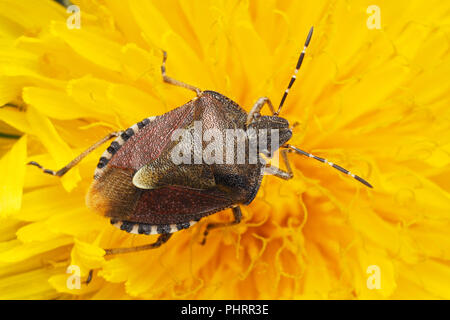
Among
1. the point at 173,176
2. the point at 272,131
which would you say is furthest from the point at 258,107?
the point at 173,176

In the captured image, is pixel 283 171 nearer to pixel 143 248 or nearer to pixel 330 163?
pixel 330 163

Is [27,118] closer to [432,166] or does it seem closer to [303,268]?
[303,268]

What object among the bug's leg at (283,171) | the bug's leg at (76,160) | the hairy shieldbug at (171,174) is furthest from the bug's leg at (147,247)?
the bug's leg at (283,171)

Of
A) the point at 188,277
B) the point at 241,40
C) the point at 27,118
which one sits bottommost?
the point at 188,277

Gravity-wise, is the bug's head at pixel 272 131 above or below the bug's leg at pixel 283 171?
above

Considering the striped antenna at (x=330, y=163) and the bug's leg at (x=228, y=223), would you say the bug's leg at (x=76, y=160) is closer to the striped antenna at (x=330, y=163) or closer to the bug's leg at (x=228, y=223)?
the bug's leg at (x=228, y=223)

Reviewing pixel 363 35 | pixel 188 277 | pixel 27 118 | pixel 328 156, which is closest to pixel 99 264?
pixel 188 277

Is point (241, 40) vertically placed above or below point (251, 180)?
above
